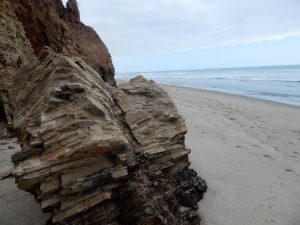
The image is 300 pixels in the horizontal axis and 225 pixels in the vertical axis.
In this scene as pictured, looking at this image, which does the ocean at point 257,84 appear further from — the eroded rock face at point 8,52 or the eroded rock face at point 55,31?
the eroded rock face at point 8,52

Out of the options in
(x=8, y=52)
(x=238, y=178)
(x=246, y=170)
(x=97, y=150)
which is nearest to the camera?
(x=97, y=150)

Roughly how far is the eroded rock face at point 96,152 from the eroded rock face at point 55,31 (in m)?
5.75

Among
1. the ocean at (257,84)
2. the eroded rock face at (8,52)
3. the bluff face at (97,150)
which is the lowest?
the ocean at (257,84)

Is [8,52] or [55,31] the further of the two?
[55,31]

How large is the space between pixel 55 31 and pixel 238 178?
8002 mm

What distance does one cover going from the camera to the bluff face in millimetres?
3461

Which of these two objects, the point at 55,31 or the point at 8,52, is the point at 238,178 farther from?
the point at 55,31

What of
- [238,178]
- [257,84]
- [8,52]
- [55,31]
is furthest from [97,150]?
[257,84]

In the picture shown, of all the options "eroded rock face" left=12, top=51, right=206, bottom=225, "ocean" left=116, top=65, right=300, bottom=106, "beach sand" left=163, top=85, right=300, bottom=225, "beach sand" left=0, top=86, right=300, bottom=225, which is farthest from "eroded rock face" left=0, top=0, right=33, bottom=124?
"ocean" left=116, top=65, right=300, bottom=106

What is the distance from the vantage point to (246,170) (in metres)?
6.48

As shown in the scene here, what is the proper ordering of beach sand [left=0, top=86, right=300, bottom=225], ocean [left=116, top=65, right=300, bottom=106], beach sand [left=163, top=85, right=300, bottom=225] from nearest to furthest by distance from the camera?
beach sand [left=0, top=86, right=300, bottom=225] → beach sand [left=163, top=85, right=300, bottom=225] → ocean [left=116, top=65, right=300, bottom=106]

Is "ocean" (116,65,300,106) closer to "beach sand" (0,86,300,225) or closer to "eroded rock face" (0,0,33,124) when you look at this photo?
"beach sand" (0,86,300,225)

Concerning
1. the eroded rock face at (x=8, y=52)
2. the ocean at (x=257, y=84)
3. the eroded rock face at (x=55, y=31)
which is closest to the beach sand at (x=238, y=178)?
the eroded rock face at (x=8, y=52)

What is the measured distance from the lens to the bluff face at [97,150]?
346cm
